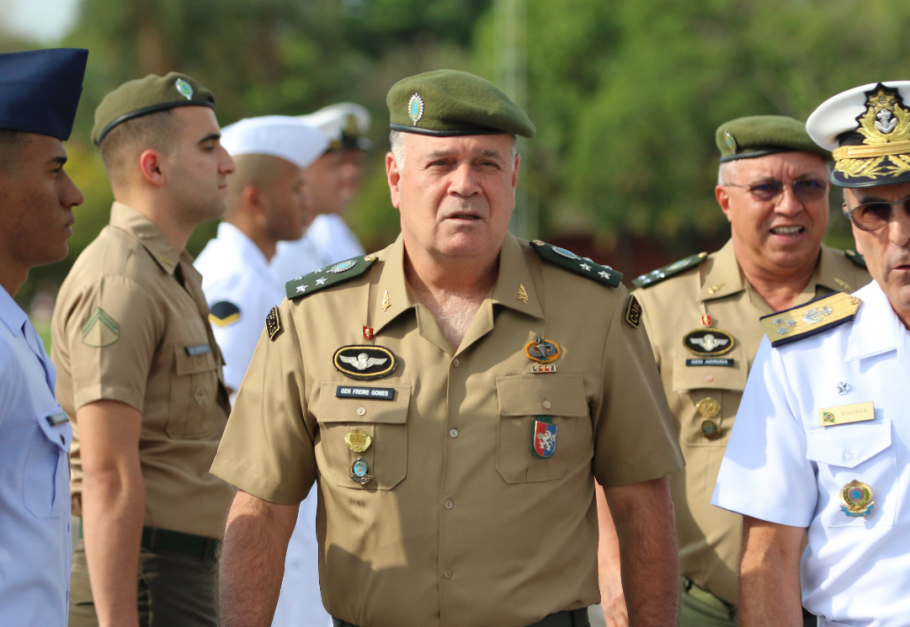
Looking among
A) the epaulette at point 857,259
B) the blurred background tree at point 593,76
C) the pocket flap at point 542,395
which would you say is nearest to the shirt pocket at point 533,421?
the pocket flap at point 542,395

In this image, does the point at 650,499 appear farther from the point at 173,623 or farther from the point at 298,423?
the point at 173,623

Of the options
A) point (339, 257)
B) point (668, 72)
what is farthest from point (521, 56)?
point (339, 257)

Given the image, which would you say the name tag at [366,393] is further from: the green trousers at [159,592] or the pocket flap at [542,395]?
the green trousers at [159,592]

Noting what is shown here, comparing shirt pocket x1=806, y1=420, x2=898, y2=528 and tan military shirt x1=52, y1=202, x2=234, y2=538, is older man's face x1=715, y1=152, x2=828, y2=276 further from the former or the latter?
tan military shirt x1=52, y1=202, x2=234, y2=538

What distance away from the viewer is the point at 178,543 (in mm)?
3562

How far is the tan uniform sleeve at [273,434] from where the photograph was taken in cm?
278

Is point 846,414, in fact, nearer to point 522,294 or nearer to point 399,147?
point 522,294

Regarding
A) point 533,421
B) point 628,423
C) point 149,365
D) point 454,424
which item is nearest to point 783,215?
point 628,423

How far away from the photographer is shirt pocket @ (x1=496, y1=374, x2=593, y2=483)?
2674mm

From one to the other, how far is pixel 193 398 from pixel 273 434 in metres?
0.97

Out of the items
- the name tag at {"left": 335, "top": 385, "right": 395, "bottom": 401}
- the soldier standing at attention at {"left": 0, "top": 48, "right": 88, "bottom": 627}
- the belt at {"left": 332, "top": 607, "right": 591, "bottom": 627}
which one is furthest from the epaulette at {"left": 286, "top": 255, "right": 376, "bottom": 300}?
the belt at {"left": 332, "top": 607, "right": 591, "bottom": 627}

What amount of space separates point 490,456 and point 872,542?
0.95 meters

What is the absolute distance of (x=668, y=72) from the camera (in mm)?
36000

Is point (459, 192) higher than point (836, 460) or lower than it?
higher
